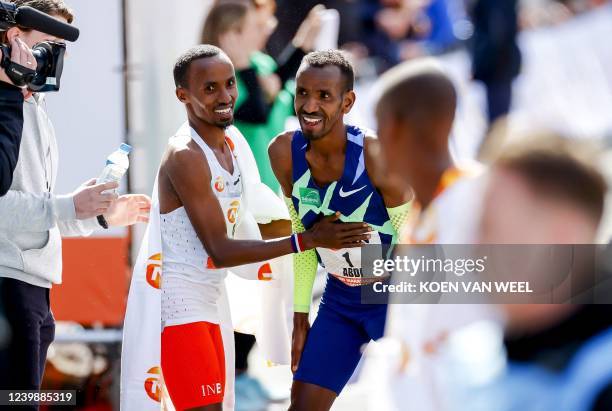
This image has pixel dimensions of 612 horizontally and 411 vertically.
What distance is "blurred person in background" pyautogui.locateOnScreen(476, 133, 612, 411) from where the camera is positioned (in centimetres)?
176

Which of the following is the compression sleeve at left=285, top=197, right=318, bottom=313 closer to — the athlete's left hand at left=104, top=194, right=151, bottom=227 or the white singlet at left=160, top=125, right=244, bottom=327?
the white singlet at left=160, top=125, right=244, bottom=327

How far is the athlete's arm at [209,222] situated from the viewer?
3.54 metres

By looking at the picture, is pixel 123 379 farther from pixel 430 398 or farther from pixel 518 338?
pixel 518 338

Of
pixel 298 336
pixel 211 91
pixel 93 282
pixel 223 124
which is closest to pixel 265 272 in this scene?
pixel 298 336

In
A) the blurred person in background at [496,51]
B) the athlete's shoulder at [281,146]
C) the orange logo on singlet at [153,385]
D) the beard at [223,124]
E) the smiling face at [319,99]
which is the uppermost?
the blurred person in background at [496,51]

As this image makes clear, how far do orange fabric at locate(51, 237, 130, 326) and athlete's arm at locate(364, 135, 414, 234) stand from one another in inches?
57.2

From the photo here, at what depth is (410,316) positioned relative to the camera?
2.28m

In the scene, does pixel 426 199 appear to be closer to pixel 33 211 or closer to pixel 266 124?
pixel 33 211

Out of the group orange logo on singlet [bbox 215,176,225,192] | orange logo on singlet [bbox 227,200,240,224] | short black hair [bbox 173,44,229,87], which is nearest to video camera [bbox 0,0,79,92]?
short black hair [bbox 173,44,229,87]

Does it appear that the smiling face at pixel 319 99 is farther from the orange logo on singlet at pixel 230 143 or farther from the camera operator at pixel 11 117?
the camera operator at pixel 11 117

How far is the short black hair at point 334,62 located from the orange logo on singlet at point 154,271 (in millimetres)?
877

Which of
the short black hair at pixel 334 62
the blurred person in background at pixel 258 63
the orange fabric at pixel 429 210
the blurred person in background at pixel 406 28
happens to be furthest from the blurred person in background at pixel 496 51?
the orange fabric at pixel 429 210

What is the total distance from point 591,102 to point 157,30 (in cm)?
429

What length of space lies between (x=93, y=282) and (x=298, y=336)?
4.18ft
